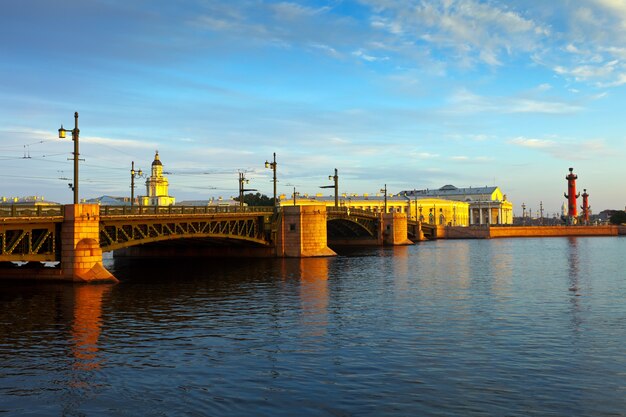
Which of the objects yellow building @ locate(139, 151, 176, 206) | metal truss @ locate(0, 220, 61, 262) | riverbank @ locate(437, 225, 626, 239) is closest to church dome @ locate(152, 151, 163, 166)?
yellow building @ locate(139, 151, 176, 206)

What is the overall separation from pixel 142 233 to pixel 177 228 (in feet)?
33.0

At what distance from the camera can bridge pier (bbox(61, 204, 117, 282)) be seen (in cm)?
3669

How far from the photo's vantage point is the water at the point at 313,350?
14.2 metres

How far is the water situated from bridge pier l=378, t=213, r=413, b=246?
6226cm

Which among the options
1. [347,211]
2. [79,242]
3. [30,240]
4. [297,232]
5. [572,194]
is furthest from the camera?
[572,194]

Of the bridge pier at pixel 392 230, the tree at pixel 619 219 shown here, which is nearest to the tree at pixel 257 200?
the bridge pier at pixel 392 230

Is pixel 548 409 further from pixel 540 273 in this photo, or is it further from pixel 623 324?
pixel 540 273

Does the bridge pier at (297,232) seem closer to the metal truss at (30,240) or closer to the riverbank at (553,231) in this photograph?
the metal truss at (30,240)

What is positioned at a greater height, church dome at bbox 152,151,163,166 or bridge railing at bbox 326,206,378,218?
church dome at bbox 152,151,163,166

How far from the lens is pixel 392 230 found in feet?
334

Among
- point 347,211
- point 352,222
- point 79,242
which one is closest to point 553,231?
point 352,222

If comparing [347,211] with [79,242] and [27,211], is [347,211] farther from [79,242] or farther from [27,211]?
[27,211]

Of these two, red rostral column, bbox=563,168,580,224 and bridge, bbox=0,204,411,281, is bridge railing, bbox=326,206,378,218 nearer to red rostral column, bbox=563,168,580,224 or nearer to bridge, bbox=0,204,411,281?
bridge, bbox=0,204,411,281

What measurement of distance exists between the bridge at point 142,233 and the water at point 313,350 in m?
1.90
